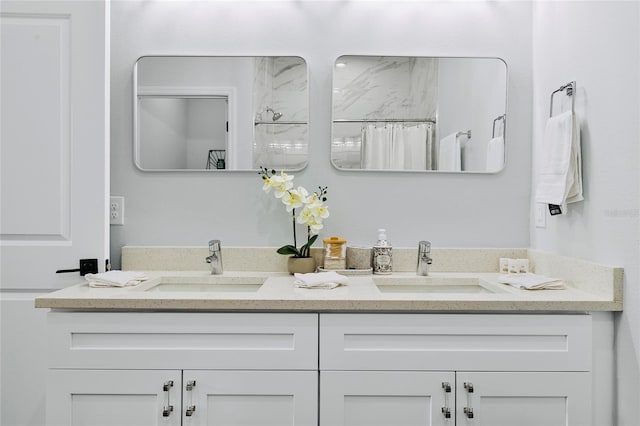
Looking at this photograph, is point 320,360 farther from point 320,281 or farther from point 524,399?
point 524,399

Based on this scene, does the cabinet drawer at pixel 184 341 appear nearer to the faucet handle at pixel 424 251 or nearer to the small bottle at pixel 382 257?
→ the small bottle at pixel 382 257

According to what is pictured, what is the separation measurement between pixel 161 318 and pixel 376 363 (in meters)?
0.72

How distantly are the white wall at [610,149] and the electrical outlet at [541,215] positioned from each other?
10cm

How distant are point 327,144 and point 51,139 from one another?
1.14 meters

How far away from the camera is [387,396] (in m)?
1.52

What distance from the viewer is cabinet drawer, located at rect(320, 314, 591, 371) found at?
1.51 m

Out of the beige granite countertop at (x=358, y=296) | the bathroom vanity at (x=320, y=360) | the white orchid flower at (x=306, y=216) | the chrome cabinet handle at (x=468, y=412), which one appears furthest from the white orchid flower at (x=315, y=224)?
the chrome cabinet handle at (x=468, y=412)

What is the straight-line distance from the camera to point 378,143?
2.08 metres

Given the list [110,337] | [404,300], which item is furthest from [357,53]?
[110,337]

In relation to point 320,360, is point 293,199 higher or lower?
higher

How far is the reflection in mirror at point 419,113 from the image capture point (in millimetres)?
2055

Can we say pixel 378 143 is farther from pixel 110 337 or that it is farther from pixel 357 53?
pixel 110 337

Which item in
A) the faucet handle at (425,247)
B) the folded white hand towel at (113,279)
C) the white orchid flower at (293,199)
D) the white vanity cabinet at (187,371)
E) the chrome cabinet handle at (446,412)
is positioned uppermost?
the white orchid flower at (293,199)

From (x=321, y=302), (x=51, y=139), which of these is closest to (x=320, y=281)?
(x=321, y=302)
